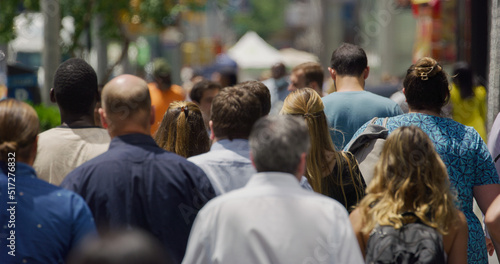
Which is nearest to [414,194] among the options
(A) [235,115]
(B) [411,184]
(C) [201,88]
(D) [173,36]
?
(B) [411,184]

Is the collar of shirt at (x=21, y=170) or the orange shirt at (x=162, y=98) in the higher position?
the collar of shirt at (x=21, y=170)

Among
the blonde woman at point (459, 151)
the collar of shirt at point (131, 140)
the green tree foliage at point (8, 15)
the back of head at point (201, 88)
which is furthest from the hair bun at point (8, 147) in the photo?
the green tree foliage at point (8, 15)

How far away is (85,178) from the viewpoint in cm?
373

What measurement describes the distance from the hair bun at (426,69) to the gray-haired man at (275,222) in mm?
1850

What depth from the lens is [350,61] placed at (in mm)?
6070

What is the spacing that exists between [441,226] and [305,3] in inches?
2150

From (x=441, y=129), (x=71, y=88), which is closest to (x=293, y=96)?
(x=441, y=129)

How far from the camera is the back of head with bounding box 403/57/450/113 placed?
483cm

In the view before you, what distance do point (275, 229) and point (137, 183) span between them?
36.2 inches

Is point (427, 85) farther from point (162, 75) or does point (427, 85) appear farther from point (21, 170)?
point (162, 75)

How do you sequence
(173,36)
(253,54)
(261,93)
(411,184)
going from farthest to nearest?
(173,36) < (253,54) < (261,93) < (411,184)

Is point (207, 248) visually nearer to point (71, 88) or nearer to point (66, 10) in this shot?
point (71, 88)

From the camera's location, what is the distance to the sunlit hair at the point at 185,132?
5.38 metres

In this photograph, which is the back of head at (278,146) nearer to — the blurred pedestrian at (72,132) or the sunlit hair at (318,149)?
the sunlit hair at (318,149)
